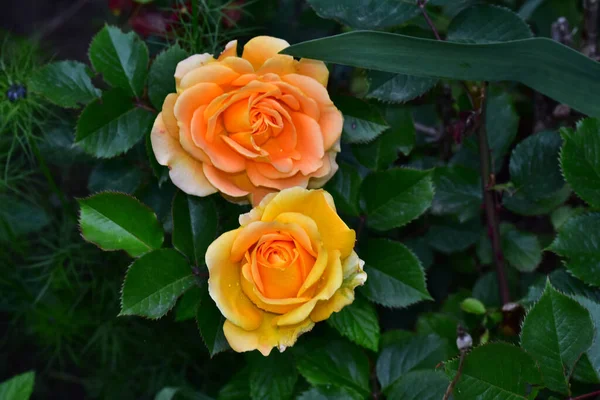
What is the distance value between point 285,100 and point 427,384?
1.09ft

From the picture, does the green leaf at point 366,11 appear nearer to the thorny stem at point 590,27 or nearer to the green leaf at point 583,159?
the green leaf at point 583,159

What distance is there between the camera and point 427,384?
2.35 feet

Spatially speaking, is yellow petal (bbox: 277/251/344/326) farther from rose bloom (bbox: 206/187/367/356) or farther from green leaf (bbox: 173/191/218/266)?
green leaf (bbox: 173/191/218/266)

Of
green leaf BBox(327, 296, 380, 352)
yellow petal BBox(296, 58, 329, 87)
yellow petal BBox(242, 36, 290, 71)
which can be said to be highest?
yellow petal BBox(242, 36, 290, 71)

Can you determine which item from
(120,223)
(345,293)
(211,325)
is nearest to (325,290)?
(345,293)

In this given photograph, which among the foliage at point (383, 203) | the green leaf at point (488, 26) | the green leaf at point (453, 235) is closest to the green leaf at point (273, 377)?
the foliage at point (383, 203)

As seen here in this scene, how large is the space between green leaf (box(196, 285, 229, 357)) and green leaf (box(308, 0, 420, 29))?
0.33 meters

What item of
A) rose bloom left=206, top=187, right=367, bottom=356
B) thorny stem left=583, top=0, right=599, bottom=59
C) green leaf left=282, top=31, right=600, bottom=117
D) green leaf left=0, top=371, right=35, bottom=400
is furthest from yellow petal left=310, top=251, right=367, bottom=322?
thorny stem left=583, top=0, right=599, bottom=59

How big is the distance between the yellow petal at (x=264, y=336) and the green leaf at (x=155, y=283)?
8cm

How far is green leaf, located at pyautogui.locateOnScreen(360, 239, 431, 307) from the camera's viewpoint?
2.44ft

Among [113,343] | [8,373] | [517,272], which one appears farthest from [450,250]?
[8,373]

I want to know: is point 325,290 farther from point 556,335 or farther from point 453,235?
point 453,235

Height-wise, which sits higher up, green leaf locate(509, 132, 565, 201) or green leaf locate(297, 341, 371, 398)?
green leaf locate(509, 132, 565, 201)

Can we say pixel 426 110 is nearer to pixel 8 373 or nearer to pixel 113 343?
pixel 113 343
